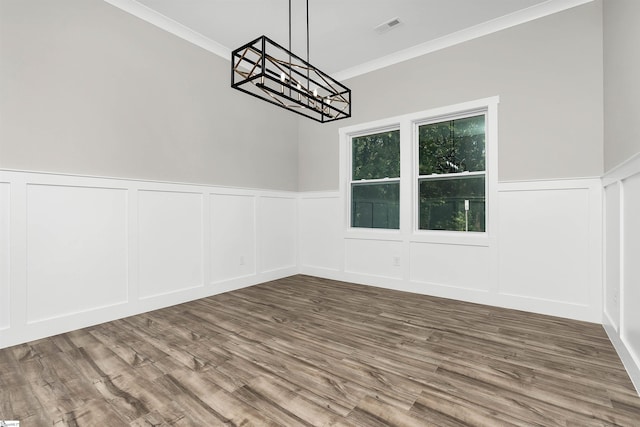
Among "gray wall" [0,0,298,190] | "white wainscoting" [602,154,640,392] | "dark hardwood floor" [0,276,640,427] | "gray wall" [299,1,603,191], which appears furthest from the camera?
"gray wall" [299,1,603,191]

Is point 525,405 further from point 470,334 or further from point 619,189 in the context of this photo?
point 619,189

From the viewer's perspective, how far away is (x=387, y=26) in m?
3.20

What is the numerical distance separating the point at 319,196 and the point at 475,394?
3.21 meters

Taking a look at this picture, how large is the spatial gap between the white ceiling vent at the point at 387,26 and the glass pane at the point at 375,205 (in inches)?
68.8

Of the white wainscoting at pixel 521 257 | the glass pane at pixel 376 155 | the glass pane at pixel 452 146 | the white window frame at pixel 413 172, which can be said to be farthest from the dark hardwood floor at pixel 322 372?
the glass pane at pixel 376 155

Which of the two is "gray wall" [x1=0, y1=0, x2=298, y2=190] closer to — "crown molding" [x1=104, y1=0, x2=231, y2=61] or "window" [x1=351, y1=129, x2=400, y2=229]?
"crown molding" [x1=104, y1=0, x2=231, y2=61]

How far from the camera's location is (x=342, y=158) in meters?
4.25

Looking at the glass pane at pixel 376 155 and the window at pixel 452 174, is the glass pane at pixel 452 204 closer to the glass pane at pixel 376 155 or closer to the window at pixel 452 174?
the window at pixel 452 174

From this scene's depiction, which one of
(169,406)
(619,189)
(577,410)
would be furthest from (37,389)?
(619,189)

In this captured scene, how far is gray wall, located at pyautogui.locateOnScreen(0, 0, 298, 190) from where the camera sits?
7.38ft

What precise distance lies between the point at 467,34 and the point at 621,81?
1.61 meters

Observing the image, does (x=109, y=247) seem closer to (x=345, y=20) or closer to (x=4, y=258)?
(x=4, y=258)

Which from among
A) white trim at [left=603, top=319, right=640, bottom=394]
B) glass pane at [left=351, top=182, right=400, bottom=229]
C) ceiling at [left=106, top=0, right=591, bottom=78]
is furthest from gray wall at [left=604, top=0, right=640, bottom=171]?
glass pane at [left=351, top=182, right=400, bottom=229]

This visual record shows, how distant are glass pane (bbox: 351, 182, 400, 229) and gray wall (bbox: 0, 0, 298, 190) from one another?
151 cm
